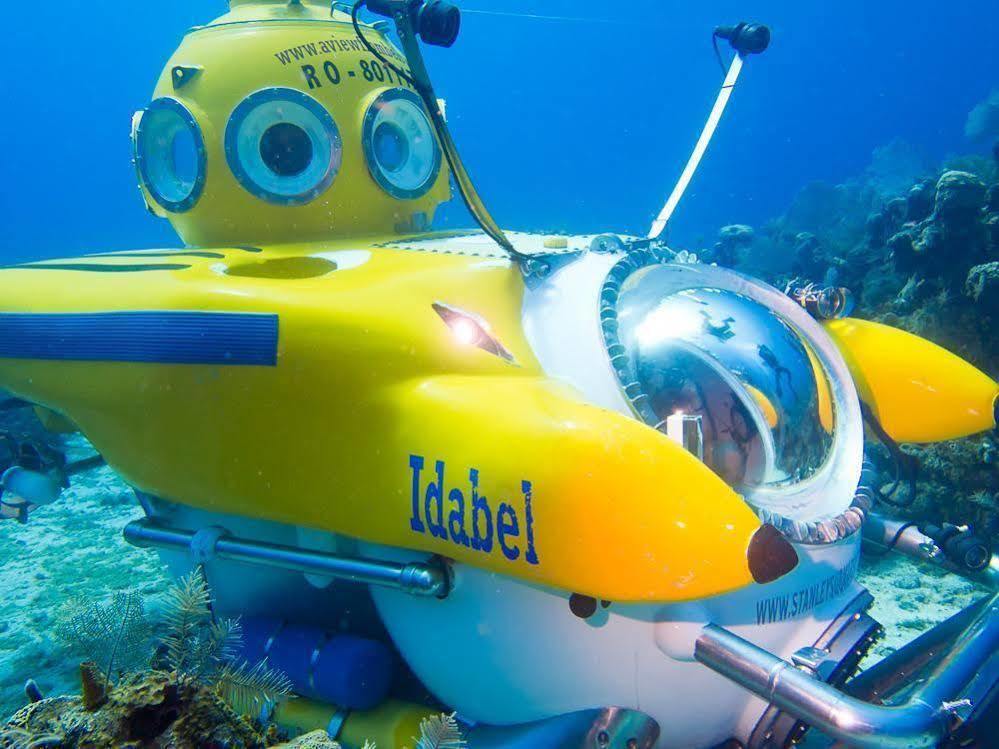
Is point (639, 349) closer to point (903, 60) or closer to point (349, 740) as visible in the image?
point (349, 740)

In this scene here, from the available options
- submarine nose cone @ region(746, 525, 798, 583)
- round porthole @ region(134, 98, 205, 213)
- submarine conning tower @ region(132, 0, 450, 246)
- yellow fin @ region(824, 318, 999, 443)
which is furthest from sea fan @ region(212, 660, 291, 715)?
yellow fin @ region(824, 318, 999, 443)

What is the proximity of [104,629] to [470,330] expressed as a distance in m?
1.53

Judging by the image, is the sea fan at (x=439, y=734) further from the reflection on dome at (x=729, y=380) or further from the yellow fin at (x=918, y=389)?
the yellow fin at (x=918, y=389)

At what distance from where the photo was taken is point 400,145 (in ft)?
11.8

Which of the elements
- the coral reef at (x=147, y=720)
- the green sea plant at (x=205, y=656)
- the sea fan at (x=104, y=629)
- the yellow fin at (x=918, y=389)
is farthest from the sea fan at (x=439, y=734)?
the yellow fin at (x=918, y=389)

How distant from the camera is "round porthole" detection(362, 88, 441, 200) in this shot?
3.41 meters

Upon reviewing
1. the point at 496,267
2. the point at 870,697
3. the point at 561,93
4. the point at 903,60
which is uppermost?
the point at 903,60

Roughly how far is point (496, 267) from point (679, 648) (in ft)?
4.73

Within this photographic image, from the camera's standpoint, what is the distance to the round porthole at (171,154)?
3.28m

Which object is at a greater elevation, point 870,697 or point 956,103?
point 956,103

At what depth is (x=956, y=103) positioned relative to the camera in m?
50.8

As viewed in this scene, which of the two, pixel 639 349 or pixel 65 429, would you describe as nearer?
pixel 639 349

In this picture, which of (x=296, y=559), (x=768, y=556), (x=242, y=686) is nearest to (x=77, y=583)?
(x=296, y=559)

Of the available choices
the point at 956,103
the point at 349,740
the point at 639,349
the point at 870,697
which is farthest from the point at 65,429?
the point at 956,103
